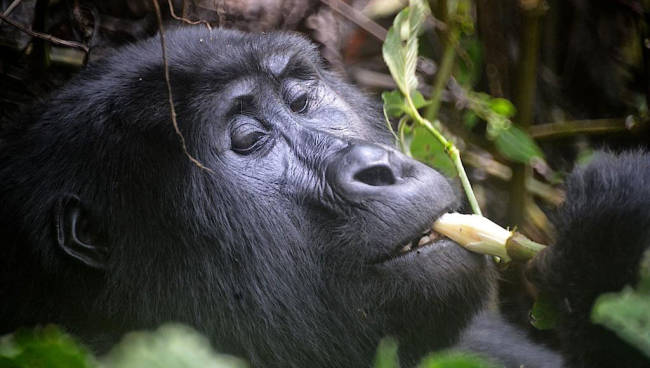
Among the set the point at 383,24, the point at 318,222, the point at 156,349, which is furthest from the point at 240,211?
Result: the point at 383,24

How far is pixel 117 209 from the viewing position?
2043 mm

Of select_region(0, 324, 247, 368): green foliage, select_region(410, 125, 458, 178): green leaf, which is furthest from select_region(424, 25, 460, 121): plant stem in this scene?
select_region(0, 324, 247, 368): green foliage

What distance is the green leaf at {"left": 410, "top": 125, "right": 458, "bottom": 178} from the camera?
239 cm

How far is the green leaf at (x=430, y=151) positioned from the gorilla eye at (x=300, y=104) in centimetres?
37

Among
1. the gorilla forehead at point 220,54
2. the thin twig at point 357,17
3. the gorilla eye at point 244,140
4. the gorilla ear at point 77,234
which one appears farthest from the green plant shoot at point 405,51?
the thin twig at point 357,17

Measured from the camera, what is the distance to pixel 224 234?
204 centimetres

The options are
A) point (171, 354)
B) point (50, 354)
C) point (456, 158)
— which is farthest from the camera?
point (456, 158)

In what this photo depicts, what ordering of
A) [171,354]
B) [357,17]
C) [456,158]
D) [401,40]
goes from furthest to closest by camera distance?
[357,17] < [401,40] < [456,158] < [171,354]

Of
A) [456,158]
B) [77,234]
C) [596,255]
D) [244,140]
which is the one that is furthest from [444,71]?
[77,234]

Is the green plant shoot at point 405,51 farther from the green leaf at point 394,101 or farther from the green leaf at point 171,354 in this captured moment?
the green leaf at point 171,354

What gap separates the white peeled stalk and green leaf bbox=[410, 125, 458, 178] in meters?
0.44

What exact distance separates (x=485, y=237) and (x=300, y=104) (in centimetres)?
76

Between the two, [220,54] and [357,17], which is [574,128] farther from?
[220,54]

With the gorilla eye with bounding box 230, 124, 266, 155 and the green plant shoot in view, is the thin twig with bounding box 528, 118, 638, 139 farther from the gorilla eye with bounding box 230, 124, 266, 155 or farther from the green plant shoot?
the gorilla eye with bounding box 230, 124, 266, 155
